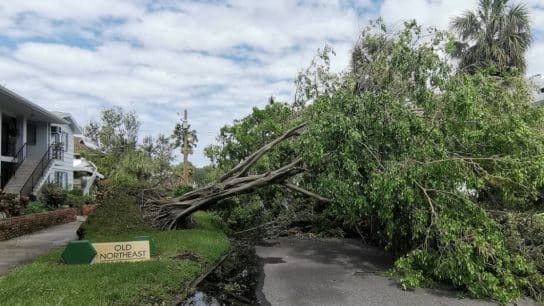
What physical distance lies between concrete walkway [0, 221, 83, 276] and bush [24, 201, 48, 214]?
3.57ft

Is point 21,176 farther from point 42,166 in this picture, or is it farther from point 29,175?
point 42,166

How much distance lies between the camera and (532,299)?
770 centimetres

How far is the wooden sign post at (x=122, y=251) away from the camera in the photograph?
9.11 m

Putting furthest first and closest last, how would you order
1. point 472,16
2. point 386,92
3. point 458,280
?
1. point 472,16
2. point 386,92
3. point 458,280

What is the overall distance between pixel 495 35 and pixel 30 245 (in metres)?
19.3

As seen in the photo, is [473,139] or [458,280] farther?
[473,139]

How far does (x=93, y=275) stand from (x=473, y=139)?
7317 mm

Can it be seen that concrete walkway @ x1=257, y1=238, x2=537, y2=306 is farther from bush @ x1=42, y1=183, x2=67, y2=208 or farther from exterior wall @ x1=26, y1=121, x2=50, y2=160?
exterior wall @ x1=26, y1=121, x2=50, y2=160

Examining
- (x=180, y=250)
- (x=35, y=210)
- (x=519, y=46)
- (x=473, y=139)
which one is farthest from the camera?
(x=519, y=46)

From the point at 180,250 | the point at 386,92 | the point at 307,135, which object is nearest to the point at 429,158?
the point at 386,92

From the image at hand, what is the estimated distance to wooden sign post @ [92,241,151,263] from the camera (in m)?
9.11

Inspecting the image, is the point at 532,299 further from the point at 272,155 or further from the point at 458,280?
the point at 272,155

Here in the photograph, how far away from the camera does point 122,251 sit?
30.4 ft

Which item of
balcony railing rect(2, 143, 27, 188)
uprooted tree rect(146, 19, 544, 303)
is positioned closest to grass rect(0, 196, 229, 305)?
uprooted tree rect(146, 19, 544, 303)
